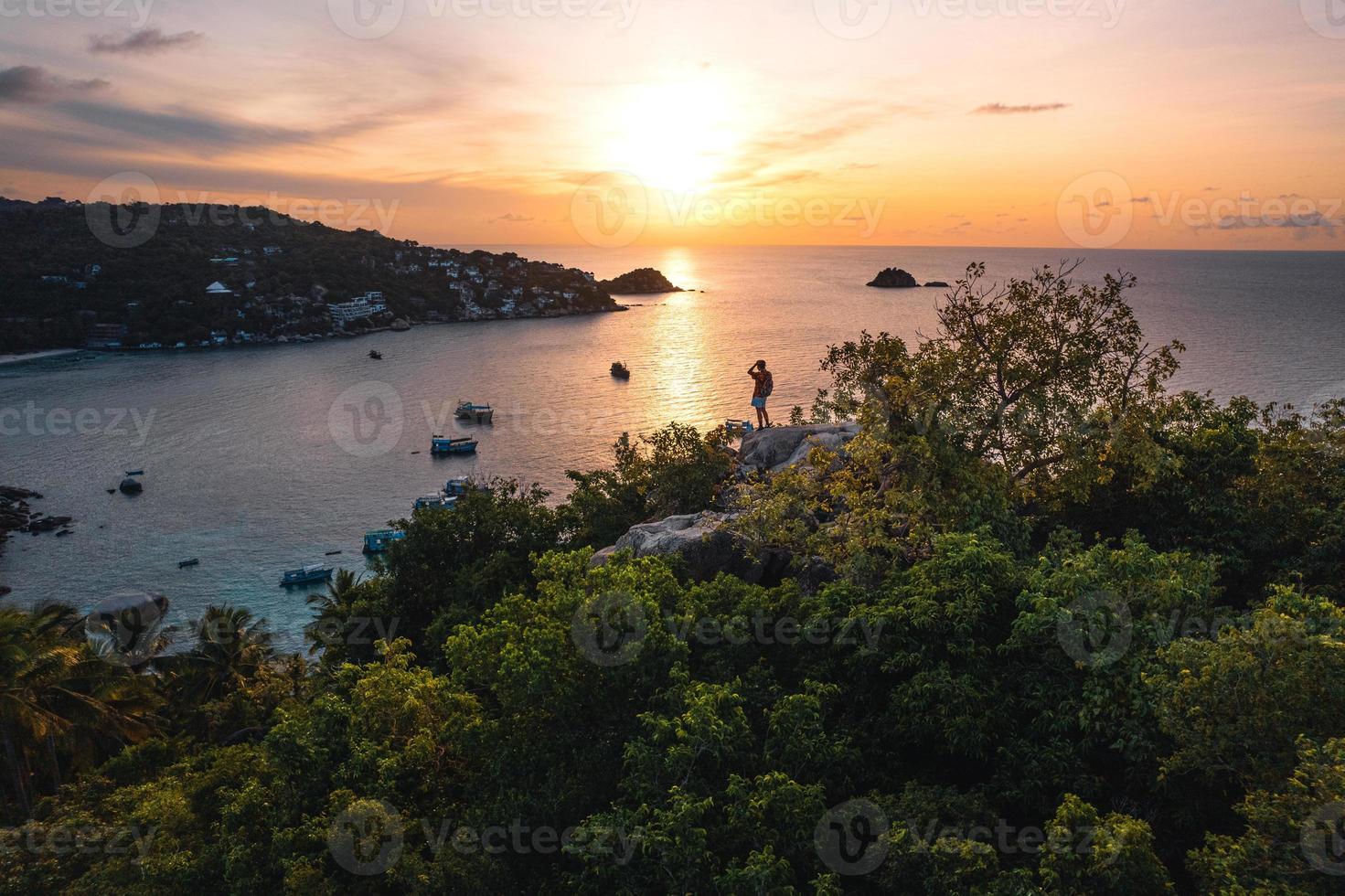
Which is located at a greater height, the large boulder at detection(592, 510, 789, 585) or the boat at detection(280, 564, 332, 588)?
the large boulder at detection(592, 510, 789, 585)

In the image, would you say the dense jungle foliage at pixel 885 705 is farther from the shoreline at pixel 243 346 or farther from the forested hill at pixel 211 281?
the forested hill at pixel 211 281

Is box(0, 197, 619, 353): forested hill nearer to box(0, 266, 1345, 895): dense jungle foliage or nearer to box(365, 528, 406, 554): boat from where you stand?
box(365, 528, 406, 554): boat

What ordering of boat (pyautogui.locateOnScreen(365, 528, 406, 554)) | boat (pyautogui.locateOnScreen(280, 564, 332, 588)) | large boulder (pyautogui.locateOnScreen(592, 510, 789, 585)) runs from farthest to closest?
boat (pyautogui.locateOnScreen(365, 528, 406, 554))
boat (pyautogui.locateOnScreen(280, 564, 332, 588))
large boulder (pyautogui.locateOnScreen(592, 510, 789, 585))

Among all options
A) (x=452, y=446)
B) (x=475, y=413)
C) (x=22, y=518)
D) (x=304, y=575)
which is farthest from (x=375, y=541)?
(x=22, y=518)

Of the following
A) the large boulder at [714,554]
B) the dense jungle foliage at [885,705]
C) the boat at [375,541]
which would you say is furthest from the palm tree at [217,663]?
the boat at [375,541]

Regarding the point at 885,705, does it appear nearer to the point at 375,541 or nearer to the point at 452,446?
the point at 375,541

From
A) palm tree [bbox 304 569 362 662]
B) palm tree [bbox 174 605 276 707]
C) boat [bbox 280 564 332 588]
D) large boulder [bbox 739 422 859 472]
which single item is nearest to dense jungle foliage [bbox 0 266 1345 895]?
large boulder [bbox 739 422 859 472]
